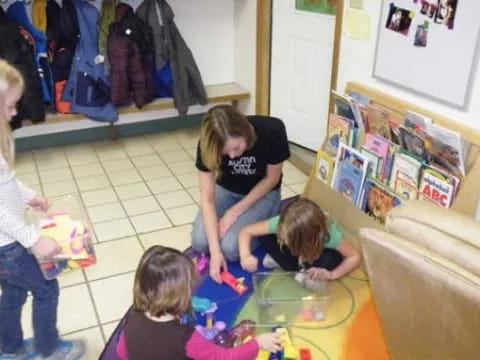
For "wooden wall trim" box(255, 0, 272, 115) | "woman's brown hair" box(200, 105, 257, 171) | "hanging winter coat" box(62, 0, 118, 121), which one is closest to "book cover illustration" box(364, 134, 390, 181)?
"woman's brown hair" box(200, 105, 257, 171)

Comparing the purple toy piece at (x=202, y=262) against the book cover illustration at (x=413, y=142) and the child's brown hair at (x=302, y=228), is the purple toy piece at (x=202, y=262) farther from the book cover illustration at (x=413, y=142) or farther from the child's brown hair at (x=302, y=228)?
the book cover illustration at (x=413, y=142)

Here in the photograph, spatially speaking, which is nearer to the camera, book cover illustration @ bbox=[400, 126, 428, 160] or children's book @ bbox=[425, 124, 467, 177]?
children's book @ bbox=[425, 124, 467, 177]

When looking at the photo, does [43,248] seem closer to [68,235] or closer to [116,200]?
[68,235]

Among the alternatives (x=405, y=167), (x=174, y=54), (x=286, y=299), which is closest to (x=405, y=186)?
(x=405, y=167)

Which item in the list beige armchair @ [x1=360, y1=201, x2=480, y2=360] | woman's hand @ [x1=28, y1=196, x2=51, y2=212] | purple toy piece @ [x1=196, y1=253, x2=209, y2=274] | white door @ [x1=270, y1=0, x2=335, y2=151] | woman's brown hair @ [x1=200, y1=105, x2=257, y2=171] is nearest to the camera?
beige armchair @ [x1=360, y1=201, x2=480, y2=360]

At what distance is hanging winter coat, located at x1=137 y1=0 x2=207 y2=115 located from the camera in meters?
3.31

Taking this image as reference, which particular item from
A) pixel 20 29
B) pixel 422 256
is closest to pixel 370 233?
pixel 422 256

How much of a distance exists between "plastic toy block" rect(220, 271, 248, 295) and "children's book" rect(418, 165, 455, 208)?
83 cm

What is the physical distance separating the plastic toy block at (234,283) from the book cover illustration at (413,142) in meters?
0.91

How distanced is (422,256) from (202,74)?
2.93 m

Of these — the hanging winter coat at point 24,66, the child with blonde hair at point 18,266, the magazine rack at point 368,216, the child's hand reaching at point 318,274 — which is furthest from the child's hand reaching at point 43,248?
the hanging winter coat at point 24,66

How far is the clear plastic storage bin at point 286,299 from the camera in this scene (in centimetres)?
192

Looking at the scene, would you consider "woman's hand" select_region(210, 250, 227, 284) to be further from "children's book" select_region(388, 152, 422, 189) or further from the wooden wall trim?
the wooden wall trim

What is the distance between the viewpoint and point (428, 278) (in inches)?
44.8
